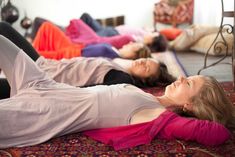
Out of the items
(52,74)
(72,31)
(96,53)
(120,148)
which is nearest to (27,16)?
(72,31)

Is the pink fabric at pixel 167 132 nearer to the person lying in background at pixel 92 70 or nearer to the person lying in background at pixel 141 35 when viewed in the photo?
the person lying in background at pixel 92 70

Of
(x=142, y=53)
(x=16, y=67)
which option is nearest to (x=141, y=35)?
(x=142, y=53)

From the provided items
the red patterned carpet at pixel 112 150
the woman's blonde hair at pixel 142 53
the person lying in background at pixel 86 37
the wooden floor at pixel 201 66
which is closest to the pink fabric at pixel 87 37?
the person lying in background at pixel 86 37

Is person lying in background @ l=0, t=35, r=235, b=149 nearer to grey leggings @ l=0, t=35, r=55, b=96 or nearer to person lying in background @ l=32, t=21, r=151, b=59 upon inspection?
grey leggings @ l=0, t=35, r=55, b=96

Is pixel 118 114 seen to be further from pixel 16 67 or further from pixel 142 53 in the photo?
pixel 142 53

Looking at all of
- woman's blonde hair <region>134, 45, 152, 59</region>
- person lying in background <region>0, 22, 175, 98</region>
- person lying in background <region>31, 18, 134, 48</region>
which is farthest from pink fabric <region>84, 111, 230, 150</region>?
person lying in background <region>31, 18, 134, 48</region>

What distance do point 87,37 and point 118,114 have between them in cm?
216

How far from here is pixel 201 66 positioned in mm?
3141

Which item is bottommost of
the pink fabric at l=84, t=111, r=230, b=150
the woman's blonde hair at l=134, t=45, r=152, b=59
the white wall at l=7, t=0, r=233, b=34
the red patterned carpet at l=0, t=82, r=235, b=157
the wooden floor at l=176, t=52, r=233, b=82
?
the wooden floor at l=176, t=52, r=233, b=82

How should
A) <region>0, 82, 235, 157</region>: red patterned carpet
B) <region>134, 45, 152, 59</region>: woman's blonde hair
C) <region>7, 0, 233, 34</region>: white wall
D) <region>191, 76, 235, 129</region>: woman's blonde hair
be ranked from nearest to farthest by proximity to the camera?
<region>0, 82, 235, 157</region>: red patterned carpet, <region>191, 76, 235, 129</region>: woman's blonde hair, <region>134, 45, 152, 59</region>: woman's blonde hair, <region>7, 0, 233, 34</region>: white wall

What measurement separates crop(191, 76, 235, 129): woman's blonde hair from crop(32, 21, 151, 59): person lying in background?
126 centimetres

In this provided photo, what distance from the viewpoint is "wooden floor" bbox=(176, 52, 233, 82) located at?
112 inches

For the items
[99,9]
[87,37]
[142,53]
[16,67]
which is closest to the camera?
[16,67]

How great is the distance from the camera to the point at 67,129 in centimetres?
153
